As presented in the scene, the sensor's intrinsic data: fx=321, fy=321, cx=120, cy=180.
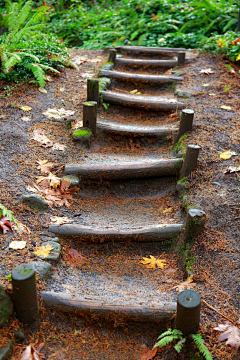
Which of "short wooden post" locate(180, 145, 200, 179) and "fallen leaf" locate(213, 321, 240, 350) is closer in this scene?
"fallen leaf" locate(213, 321, 240, 350)

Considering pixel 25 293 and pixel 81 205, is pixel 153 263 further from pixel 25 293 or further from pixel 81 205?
pixel 25 293

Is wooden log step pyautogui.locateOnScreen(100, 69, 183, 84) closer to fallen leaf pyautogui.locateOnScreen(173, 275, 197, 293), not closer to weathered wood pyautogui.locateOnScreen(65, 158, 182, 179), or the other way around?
weathered wood pyautogui.locateOnScreen(65, 158, 182, 179)

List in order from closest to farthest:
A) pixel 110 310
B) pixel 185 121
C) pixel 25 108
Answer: pixel 110 310, pixel 185 121, pixel 25 108

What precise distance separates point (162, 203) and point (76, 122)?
1.95m

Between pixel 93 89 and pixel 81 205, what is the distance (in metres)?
2.16

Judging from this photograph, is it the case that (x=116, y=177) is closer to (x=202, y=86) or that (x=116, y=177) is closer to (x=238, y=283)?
(x=238, y=283)

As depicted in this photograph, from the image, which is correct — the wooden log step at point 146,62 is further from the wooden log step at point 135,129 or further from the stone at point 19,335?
the stone at point 19,335

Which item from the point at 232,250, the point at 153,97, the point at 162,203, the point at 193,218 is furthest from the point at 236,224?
the point at 153,97

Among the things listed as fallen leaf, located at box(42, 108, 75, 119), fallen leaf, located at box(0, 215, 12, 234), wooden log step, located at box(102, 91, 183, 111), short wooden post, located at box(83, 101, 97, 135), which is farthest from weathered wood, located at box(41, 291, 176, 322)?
wooden log step, located at box(102, 91, 183, 111)

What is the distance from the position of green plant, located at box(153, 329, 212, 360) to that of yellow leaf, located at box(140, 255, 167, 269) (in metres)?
0.81

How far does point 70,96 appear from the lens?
5.62 m

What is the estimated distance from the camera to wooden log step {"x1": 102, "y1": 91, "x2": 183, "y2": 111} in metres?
5.36

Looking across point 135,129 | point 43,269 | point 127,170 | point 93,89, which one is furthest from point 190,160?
point 93,89

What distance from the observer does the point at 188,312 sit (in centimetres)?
218
